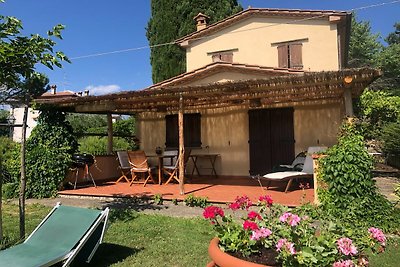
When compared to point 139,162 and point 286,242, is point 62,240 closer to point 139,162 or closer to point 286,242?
point 286,242

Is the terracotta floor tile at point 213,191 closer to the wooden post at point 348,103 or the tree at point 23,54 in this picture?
the wooden post at point 348,103

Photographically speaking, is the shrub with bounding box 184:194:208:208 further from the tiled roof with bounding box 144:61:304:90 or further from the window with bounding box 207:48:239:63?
the window with bounding box 207:48:239:63

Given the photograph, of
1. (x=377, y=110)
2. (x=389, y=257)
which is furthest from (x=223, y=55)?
(x=389, y=257)

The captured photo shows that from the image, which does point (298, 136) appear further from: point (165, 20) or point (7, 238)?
point (165, 20)

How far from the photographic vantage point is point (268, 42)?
1309cm

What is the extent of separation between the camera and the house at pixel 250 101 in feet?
31.9

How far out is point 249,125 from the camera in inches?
439

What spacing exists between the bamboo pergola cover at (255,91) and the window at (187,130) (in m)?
0.46

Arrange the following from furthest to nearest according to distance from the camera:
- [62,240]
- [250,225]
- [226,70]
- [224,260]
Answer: [226,70] → [62,240] → [250,225] → [224,260]

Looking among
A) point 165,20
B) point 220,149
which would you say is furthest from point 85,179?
Result: point 165,20

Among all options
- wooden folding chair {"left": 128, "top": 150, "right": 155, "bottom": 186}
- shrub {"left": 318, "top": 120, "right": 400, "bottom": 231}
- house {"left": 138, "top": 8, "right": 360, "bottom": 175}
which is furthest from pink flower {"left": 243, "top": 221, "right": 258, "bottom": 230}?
house {"left": 138, "top": 8, "right": 360, "bottom": 175}

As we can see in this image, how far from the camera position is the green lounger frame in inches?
136

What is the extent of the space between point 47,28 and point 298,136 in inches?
323

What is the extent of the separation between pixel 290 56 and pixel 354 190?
819 cm
